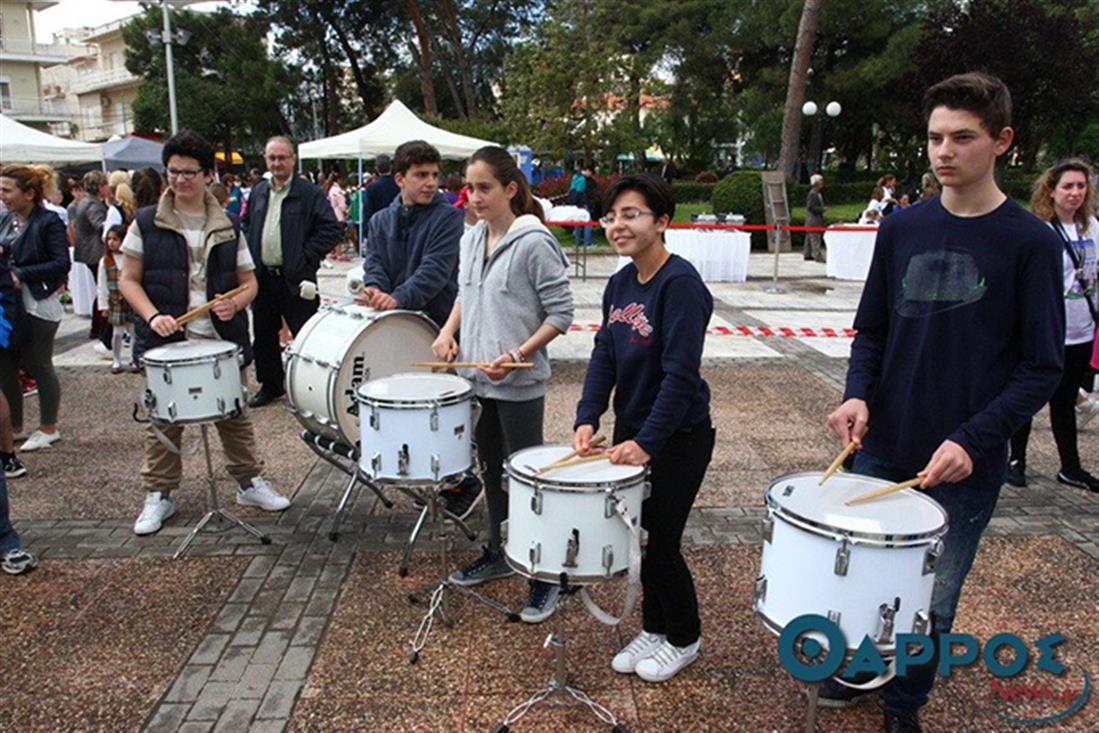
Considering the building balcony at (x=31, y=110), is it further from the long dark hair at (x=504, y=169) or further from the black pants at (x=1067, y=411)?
the black pants at (x=1067, y=411)

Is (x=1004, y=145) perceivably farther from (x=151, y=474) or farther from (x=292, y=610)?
(x=151, y=474)

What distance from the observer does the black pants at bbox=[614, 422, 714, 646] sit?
3070 millimetres

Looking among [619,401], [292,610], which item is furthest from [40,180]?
[619,401]

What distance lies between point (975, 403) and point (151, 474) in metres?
4.20

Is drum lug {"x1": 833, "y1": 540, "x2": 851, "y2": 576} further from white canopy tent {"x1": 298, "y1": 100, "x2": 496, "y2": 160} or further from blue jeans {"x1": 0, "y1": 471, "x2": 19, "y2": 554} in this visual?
white canopy tent {"x1": 298, "y1": 100, "x2": 496, "y2": 160}

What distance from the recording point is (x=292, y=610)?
3926 mm

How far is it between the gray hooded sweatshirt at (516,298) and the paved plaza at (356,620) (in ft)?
3.51

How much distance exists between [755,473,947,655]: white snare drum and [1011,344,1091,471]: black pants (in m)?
3.42

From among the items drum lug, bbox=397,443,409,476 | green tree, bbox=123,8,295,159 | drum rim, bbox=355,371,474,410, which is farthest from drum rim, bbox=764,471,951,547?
green tree, bbox=123,8,295,159

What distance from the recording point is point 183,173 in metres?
4.53

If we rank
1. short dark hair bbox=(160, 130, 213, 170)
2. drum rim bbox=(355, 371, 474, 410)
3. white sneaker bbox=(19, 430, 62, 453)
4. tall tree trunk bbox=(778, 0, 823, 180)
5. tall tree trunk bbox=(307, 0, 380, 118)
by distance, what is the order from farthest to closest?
tall tree trunk bbox=(307, 0, 380, 118) < tall tree trunk bbox=(778, 0, 823, 180) < white sneaker bbox=(19, 430, 62, 453) < short dark hair bbox=(160, 130, 213, 170) < drum rim bbox=(355, 371, 474, 410)

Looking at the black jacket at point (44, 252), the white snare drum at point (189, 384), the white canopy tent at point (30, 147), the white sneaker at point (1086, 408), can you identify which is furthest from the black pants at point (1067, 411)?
the white canopy tent at point (30, 147)

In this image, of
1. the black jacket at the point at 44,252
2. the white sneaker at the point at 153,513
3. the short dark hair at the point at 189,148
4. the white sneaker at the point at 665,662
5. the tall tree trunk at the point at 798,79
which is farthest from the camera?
the tall tree trunk at the point at 798,79

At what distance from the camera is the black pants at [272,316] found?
7.20 metres
